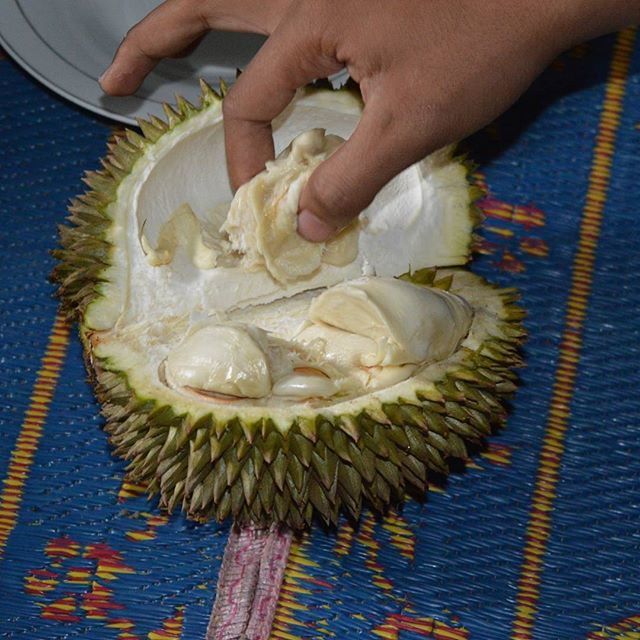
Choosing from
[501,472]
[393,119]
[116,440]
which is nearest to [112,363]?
[116,440]

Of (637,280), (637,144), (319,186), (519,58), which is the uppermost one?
(519,58)

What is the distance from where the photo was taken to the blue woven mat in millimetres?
1249

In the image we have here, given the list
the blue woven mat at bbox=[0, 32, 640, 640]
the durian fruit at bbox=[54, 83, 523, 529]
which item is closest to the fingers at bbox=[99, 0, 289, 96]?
the durian fruit at bbox=[54, 83, 523, 529]

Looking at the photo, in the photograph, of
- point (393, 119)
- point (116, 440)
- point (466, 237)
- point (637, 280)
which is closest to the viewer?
point (393, 119)

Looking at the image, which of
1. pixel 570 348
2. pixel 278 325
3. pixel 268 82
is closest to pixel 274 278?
pixel 278 325

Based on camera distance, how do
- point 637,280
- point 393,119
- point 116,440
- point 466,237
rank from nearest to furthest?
1. point 393,119
2. point 116,440
3. point 466,237
4. point 637,280

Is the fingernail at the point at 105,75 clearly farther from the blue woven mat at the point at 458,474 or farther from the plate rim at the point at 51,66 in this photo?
the blue woven mat at the point at 458,474

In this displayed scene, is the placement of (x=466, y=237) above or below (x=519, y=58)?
below

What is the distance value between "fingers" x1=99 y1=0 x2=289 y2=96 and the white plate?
0.08 metres

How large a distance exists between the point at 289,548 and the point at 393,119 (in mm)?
575

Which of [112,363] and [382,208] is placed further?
[382,208]

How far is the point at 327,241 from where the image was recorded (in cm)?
129

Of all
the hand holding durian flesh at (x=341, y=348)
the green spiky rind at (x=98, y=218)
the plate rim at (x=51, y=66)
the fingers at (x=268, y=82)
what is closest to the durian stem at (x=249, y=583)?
the hand holding durian flesh at (x=341, y=348)

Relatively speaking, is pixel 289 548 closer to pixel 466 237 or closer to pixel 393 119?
pixel 466 237
